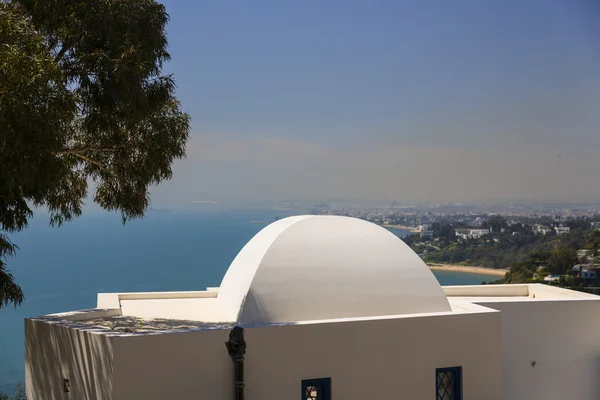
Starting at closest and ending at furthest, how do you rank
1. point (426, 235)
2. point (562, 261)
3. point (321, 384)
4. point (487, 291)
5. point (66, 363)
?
point (66, 363), point (321, 384), point (487, 291), point (562, 261), point (426, 235)

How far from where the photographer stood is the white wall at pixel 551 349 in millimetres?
14562

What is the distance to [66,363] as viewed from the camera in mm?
11242

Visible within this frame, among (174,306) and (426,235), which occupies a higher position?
(174,306)

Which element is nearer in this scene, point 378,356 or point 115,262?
point 378,356

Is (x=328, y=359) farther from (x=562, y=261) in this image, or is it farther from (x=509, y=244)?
(x=509, y=244)

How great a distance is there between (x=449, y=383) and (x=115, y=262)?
86.0 m

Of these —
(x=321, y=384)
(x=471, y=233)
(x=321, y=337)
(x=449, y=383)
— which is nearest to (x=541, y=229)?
(x=471, y=233)

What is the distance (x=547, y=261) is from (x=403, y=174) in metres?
28.0

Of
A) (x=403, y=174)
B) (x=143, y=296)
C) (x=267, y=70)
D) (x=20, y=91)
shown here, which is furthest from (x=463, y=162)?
(x=20, y=91)

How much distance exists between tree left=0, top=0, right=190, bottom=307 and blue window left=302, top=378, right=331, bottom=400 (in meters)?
5.28

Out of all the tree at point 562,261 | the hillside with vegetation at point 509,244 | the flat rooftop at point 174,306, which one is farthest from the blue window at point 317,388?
the hillside with vegetation at point 509,244

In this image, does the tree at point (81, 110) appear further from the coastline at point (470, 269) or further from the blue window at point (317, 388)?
the coastline at point (470, 269)

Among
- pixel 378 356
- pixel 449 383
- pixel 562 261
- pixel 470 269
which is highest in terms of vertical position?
pixel 378 356

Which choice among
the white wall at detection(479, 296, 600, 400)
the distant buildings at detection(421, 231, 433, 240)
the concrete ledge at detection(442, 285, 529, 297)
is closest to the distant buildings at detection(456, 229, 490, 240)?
the distant buildings at detection(421, 231, 433, 240)
